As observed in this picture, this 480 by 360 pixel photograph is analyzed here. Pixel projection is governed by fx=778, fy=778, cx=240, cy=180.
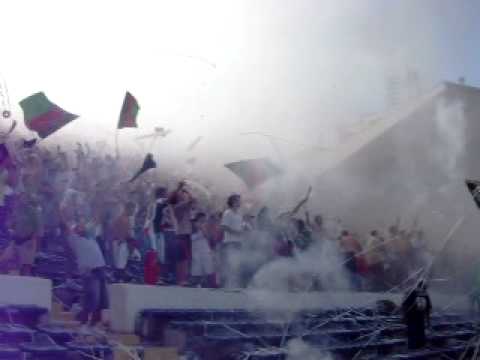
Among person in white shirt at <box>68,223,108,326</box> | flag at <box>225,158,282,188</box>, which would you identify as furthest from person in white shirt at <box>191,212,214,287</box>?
flag at <box>225,158,282,188</box>

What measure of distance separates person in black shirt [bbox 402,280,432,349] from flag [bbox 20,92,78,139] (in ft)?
15.9

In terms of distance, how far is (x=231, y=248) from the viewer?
375 inches

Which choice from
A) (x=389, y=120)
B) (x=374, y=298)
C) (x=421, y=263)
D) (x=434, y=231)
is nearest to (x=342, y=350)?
(x=374, y=298)

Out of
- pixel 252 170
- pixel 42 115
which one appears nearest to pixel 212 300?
pixel 252 170

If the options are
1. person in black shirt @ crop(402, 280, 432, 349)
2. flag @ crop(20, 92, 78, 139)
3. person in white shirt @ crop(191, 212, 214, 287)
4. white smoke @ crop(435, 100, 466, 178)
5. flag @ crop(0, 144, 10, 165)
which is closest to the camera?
flag @ crop(0, 144, 10, 165)

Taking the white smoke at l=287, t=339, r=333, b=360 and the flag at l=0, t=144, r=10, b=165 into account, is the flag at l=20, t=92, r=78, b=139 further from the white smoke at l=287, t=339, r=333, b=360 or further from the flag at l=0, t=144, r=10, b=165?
the white smoke at l=287, t=339, r=333, b=360

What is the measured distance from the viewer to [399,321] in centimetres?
1028

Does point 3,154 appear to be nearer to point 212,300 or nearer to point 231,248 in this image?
point 212,300

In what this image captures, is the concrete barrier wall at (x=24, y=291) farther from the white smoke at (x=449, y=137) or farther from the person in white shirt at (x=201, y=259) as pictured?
the white smoke at (x=449, y=137)

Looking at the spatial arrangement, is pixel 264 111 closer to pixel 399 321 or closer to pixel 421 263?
pixel 421 263

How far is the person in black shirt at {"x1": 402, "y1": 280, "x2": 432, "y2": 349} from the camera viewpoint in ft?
29.5

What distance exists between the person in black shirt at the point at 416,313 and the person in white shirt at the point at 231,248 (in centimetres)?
207

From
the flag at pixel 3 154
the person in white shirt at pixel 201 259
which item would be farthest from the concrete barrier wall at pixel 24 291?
the person in white shirt at pixel 201 259

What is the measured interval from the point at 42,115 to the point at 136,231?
2025 mm
